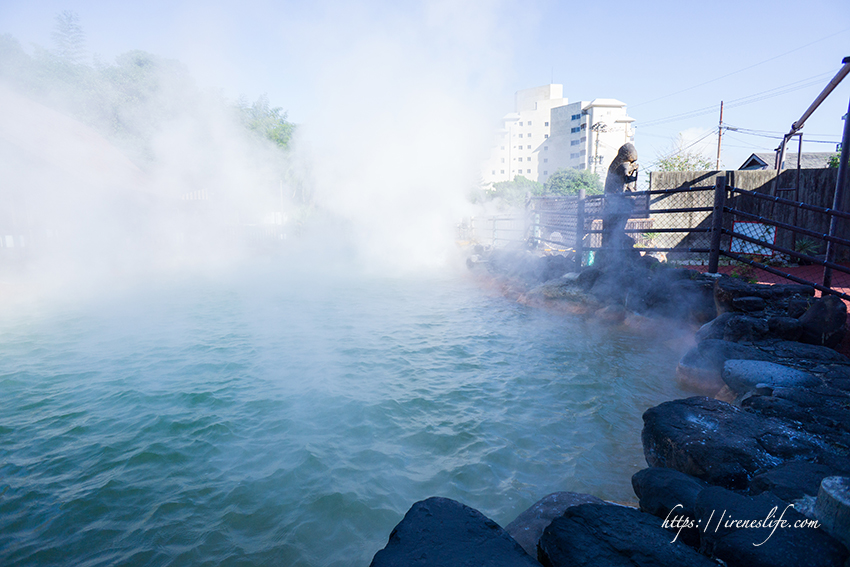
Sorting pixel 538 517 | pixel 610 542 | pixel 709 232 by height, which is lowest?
pixel 538 517

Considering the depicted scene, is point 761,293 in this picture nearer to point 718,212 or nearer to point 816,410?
point 718,212

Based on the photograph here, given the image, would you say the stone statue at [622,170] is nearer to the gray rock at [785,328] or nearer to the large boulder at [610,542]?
the gray rock at [785,328]

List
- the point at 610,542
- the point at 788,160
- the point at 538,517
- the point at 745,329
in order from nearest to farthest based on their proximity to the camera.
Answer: the point at 610,542 < the point at 538,517 < the point at 745,329 < the point at 788,160

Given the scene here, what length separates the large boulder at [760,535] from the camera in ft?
4.94

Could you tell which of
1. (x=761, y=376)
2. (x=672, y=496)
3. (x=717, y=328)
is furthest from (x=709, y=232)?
(x=672, y=496)

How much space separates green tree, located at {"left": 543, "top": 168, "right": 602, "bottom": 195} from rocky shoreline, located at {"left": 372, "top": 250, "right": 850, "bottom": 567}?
44.8 metres

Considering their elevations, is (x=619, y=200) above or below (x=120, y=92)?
below

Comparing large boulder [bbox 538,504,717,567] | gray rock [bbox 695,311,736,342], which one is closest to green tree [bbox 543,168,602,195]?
gray rock [bbox 695,311,736,342]

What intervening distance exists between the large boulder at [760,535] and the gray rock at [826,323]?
3071mm

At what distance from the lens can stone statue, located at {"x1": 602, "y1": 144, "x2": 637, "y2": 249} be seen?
311 inches

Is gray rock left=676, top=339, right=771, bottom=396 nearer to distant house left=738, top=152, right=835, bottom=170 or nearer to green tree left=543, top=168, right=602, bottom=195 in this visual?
distant house left=738, top=152, right=835, bottom=170

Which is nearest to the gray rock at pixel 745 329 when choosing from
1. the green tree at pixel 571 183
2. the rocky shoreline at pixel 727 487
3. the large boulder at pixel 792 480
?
the rocky shoreline at pixel 727 487

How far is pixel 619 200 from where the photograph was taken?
7.89m

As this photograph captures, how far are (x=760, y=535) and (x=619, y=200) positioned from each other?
23.6 feet
